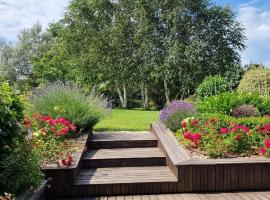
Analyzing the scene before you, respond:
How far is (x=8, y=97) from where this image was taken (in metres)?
4.21

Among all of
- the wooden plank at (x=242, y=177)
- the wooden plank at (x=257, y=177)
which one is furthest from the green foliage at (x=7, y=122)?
the wooden plank at (x=257, y=177)

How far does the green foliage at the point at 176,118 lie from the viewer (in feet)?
23.7

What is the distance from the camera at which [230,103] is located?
321 inches

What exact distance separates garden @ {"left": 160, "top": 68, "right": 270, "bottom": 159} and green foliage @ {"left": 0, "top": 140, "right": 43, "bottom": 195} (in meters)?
2.37

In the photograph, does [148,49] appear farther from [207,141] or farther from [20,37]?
[20,37]

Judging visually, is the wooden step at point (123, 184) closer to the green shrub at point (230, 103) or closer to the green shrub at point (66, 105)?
the green shrub at point (66, 105)

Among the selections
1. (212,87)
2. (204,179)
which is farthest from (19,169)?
(212,87)

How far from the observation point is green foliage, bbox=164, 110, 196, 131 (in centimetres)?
722

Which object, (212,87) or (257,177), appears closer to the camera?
(257,177)

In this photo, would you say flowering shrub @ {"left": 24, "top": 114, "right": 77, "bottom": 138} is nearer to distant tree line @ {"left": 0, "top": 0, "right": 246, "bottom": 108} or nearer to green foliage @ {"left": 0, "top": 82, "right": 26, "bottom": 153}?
green foliage @ {"left": 0, "top": 82, "right": 26, "bottom": 153}

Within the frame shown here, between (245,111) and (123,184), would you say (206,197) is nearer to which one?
(123,184)

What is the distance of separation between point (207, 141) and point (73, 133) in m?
2.38

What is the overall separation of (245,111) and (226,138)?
2.23 metres

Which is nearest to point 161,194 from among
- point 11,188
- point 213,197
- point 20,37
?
point 213,197
